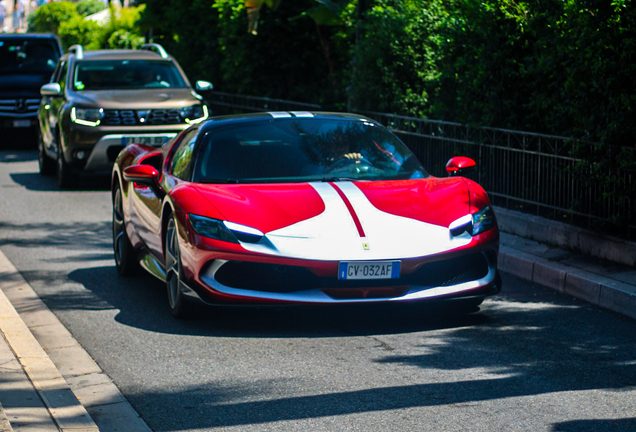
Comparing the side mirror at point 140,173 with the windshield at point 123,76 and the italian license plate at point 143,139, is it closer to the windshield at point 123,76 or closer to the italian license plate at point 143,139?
the italian license plate at point 143,139

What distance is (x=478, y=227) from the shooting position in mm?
6789

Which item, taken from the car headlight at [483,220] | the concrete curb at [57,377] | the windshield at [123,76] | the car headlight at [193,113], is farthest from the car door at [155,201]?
the windshield at [123,76]

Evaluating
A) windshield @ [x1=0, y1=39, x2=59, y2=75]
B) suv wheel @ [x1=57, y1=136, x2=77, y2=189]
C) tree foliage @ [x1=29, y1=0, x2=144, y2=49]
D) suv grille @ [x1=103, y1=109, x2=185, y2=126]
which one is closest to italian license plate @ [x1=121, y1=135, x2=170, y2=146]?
suv grille @ [x1=103, y1=109, x2=185, y2=126]

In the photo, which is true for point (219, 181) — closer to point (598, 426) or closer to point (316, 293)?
point (316, 293)

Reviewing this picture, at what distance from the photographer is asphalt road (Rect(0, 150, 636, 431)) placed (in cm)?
489

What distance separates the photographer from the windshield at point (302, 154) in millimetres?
7258

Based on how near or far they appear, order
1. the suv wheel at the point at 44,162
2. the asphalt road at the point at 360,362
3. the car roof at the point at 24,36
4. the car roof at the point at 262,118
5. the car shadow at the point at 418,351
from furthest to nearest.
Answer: the car roof at the point at 24,36 < the suv wheel at the point at 44,162 < the car roof at the point at 262,118 < the car shadow at the point at 418,351 < the asphalt road at the point at 360,362

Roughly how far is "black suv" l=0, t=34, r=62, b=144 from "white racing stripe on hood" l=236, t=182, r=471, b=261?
49.8 feet

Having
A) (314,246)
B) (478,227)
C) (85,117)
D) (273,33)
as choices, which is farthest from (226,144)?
(273,33)

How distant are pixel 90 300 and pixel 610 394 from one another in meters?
4.28

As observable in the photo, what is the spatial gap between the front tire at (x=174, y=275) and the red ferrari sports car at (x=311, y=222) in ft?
0.05

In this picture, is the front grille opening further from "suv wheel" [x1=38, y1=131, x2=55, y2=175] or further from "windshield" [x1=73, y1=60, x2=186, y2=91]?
Result: "suv wheel" [x1=38, y1=131, x2=55, y2=175]

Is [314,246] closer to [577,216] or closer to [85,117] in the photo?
[577,216]

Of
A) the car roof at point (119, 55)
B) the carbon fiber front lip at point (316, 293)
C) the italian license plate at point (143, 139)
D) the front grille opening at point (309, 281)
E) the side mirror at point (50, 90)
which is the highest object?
the car roof at point (119, 55)
